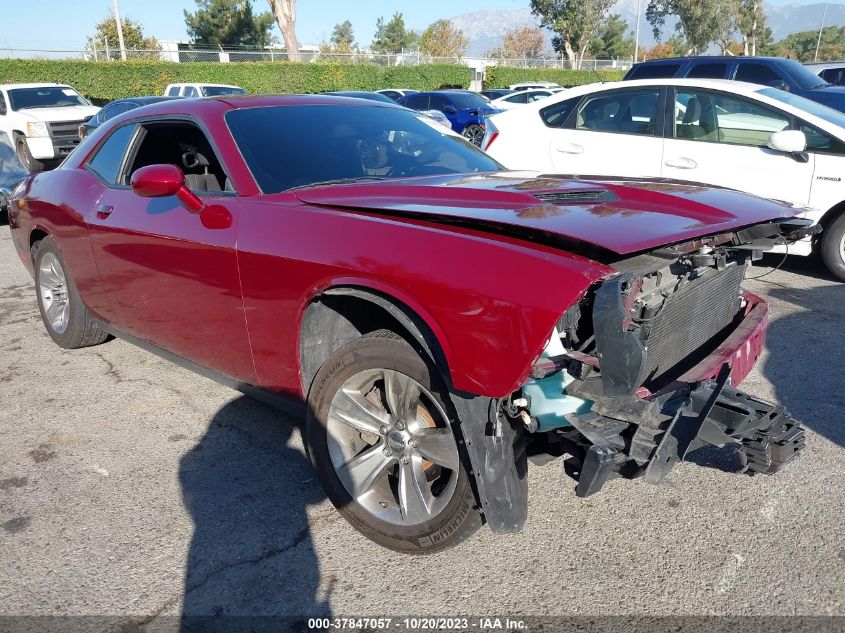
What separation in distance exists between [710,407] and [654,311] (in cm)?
36

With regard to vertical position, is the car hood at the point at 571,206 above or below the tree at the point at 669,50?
below

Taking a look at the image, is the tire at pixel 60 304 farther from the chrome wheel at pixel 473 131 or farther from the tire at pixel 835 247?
the chrome wheel at pixel 473 131

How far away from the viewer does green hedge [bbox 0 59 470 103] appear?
27.3 m

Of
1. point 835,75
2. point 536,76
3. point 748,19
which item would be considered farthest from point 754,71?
point 748,19

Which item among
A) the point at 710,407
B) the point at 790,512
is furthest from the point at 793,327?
the point at 710,407

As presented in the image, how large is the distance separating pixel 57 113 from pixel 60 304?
41.3ft

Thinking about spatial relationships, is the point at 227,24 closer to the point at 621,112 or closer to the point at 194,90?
the point at 194,90

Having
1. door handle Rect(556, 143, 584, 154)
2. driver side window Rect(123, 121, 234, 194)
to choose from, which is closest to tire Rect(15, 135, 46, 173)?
door handle Rect(556, 143, 584, 154)

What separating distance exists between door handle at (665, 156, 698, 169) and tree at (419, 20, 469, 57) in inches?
3034

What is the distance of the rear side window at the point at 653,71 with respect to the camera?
1137cm

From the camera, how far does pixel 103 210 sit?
13.4ft

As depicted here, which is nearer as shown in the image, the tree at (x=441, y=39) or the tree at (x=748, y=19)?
the tree at (x=748, y=19)

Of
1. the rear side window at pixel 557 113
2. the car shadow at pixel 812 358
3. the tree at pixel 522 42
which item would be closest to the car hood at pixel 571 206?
the car shadow at pixel 812 358

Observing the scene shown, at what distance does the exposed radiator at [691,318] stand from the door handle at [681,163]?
12.6 feet
